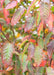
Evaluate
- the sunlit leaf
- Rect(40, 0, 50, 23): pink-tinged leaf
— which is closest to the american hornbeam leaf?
the sunlit leaf

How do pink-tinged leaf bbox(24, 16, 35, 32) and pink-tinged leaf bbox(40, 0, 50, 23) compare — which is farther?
pink-tinged leaf bbox(24, 16, 35, 32)

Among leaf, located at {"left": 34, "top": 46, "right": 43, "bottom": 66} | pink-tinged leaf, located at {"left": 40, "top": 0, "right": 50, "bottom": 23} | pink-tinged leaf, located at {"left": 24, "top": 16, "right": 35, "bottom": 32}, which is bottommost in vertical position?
leaf, located at {"left": 34, "top": 46, "right": 43, "bottom": 66}

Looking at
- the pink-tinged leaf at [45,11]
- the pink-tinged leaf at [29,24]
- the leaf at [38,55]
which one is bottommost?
the leaf at [38,55]

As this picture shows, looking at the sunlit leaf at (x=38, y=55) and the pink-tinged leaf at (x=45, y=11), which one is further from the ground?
the pink-tinged leaf at (x=45, y=11)

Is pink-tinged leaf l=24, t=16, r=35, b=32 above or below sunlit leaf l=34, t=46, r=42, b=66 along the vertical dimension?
above

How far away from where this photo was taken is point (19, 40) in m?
0.89

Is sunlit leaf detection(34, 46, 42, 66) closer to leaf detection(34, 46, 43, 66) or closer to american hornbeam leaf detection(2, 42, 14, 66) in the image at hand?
leaf detection(34, 46, 43, 66)

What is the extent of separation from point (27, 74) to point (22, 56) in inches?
7.9

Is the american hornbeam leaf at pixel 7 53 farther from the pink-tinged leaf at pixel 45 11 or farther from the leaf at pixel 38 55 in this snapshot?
the pink-tinged leaf at pixel 45 11

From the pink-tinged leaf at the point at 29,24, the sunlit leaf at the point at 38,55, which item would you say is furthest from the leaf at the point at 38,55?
the pink-tinged leaf at the point at 29,24

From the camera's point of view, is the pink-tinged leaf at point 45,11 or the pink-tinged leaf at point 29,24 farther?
the pink-tinged leaf at point 29,24

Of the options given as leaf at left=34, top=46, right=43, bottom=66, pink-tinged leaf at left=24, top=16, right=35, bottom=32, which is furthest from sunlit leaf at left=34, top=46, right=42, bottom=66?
pink-tinged leaf at left=24, top=16, right=35, bottom=32

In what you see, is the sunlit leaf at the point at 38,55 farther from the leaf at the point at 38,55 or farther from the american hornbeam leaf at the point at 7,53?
the american hornbeam leaf at the point at 7,53

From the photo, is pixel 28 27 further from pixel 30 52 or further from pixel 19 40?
pixel 19 40
